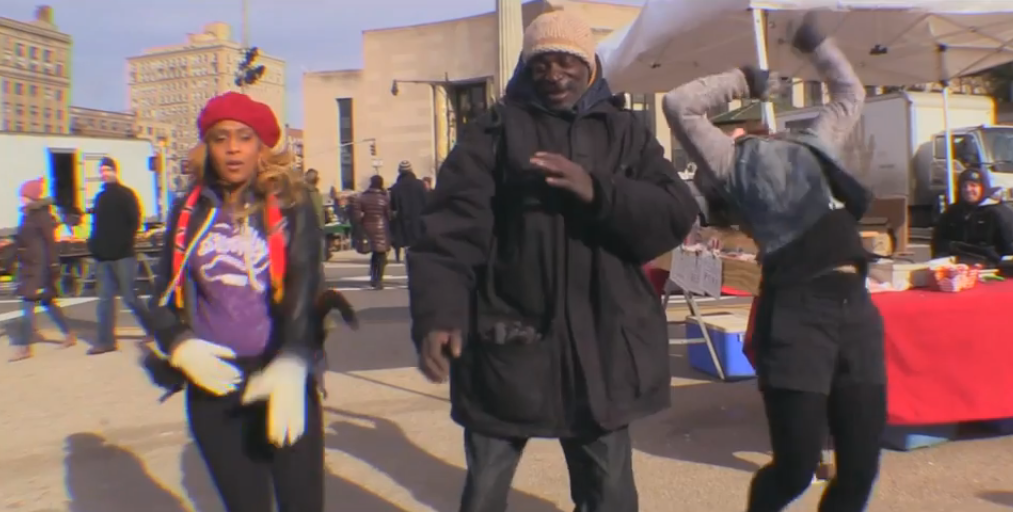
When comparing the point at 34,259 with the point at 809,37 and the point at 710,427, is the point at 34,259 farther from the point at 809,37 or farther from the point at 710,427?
the point at 809,37

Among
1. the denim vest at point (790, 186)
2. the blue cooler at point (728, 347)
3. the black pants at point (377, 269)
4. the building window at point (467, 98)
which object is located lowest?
the blue cooler at point (728, 347)

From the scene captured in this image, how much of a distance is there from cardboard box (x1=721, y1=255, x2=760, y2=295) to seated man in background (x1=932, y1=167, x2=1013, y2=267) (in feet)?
5.15

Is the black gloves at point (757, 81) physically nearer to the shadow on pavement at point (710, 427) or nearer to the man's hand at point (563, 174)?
the man's hand at point (563, 174)

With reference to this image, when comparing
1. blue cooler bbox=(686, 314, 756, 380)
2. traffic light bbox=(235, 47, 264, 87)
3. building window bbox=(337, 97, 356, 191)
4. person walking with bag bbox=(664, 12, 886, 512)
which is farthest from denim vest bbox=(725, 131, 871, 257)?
building window bbox=(337, 97, 356, 191)

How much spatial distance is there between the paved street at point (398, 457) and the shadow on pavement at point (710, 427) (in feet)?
0.03

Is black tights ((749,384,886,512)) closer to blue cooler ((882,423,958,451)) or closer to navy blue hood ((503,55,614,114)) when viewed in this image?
navy blue hood ((503,55,614,114))

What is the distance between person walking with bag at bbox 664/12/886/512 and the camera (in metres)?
2.93

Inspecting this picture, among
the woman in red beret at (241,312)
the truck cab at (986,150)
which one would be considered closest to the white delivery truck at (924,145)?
the truck cab at (986,150)

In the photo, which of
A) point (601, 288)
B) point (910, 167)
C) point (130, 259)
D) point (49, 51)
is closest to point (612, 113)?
point (601, 288)

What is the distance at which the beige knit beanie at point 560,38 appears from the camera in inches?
96.7

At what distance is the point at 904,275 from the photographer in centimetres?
469

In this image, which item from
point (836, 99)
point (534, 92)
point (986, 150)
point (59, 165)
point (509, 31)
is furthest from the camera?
point (986, 150)

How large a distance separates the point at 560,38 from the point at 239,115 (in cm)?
97

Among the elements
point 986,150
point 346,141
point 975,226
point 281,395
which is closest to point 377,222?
point 975,226
